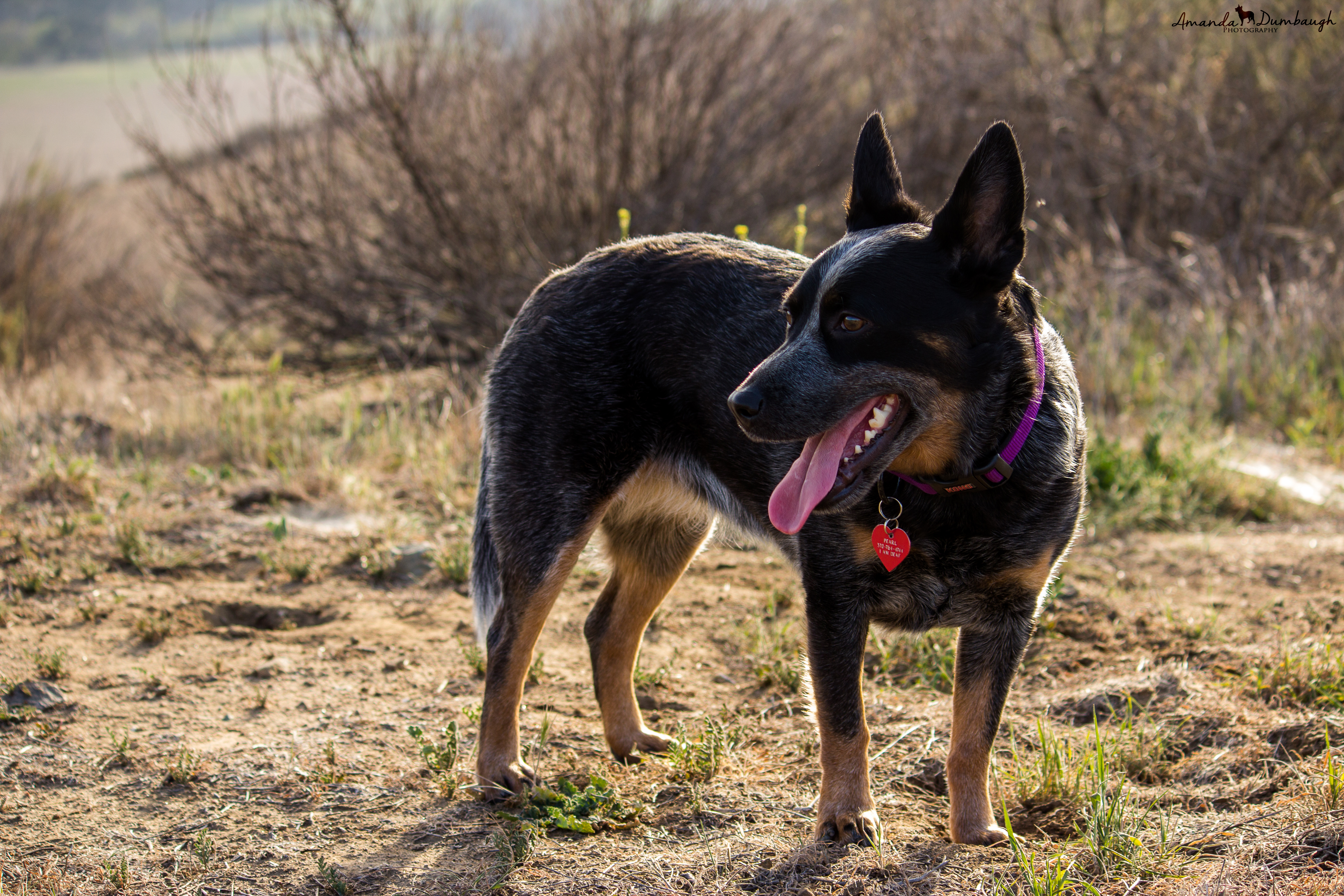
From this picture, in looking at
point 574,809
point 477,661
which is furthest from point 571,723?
point 574,809

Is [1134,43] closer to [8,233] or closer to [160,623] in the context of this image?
[160,623]

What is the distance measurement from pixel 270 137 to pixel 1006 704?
646 cm

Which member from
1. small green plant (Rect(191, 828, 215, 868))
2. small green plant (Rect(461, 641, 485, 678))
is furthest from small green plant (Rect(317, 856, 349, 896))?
small green plant (Rect(461, 641, 485, 678))

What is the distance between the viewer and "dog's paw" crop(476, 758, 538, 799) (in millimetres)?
3178

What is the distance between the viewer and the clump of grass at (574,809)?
9.78 ft

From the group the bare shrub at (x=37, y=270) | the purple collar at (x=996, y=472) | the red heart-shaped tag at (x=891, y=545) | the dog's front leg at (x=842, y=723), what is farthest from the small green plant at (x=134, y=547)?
the bare shrub at (x=37, y=270)

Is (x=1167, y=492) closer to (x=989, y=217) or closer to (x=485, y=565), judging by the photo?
(x=989, y=217)

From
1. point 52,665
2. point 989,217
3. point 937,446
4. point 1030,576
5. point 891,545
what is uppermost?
point 989,217

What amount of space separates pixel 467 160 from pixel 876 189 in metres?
4.85

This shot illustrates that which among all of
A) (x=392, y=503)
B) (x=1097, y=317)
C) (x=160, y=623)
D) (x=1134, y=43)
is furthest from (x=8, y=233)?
(x=1134, y=43)

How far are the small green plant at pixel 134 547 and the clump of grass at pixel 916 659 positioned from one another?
323 centimetres

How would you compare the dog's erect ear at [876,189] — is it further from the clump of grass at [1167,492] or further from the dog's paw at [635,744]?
the clump of grass at [1167,492]

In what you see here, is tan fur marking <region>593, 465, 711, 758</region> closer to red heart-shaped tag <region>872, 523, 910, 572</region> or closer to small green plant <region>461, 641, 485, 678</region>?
small green plant <region>461, 641, 485, 678</region>

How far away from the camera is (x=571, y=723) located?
12.2 feet
